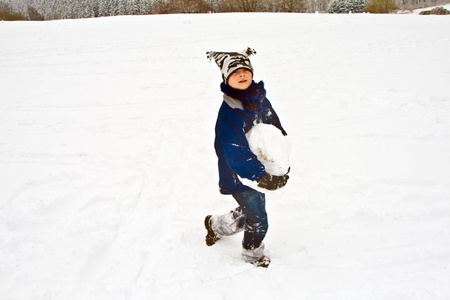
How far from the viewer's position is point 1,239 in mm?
2943

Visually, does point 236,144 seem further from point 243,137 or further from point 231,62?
point 231,62

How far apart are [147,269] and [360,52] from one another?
10832 mm

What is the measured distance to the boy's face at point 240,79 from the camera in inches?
85.3

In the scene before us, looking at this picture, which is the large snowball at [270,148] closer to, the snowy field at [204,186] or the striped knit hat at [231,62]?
the striped knit hat at [231,62]

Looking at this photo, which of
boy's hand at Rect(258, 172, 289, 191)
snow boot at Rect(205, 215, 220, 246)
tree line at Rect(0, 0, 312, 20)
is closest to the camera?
boy's hand at Rect(258, 172, 289, 191)

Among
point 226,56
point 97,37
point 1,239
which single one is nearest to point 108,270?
point 1,239

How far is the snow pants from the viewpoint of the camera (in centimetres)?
237

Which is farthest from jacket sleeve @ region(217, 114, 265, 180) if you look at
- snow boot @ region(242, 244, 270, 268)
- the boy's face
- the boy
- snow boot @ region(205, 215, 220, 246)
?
snow boot @ region(205, 215, 220, 246)

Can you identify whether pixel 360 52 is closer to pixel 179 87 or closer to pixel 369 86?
pixel 369 86

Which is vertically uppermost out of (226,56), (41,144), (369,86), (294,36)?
(294,36)

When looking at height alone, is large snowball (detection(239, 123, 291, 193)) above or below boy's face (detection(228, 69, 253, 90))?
below

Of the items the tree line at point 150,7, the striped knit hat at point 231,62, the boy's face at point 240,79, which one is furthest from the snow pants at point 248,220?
the tree line at point 150,7

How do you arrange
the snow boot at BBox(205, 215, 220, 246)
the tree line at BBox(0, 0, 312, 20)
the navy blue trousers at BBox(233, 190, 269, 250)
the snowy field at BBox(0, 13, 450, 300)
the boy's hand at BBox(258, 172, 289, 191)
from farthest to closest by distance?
the tree line at BBox(0, 0, 312, 20) < the snow boot at BBox(205, 215, 220, 246) < the snowy field at BBox(0, 13, 450, 300) < the navy blue trousers at BBox(233, 190, 269, 250) < the boy's hand at BBox(258, 172, 289, 191)

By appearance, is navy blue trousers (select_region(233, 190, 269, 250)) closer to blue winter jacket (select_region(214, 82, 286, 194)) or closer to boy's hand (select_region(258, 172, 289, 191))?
blue winter jacket (select_region(214, 82, 286, 194))
